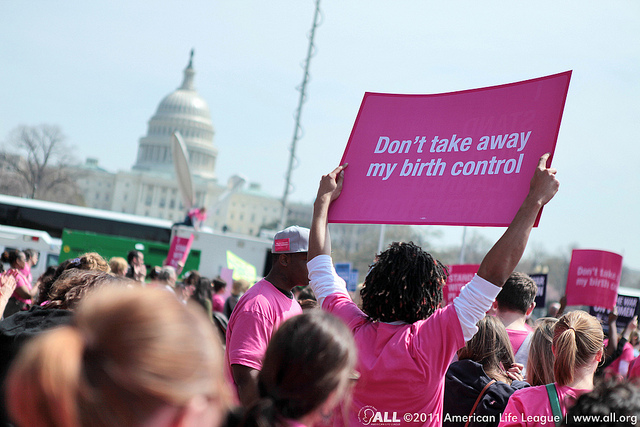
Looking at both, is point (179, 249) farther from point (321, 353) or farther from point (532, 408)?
point (321, 353)

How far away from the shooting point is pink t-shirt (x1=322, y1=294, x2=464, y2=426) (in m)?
2.24

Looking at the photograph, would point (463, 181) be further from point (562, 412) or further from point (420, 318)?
point (562, 412)

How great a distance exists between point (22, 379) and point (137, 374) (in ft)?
0.64

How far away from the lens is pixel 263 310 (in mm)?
3008

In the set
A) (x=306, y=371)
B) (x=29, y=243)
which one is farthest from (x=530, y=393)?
(x=29, y=243)

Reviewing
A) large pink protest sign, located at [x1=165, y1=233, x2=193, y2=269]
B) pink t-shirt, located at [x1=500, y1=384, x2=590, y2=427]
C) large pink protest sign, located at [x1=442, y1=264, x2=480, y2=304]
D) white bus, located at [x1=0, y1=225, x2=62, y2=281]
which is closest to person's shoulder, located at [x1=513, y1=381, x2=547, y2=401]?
pink t-shirt, located at [x1=500, y1=384, x2=590, y2=427]

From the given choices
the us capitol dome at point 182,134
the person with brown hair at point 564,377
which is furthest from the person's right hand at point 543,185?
the us capitol dome at point 182,134

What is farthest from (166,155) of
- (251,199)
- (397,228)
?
(397,228)

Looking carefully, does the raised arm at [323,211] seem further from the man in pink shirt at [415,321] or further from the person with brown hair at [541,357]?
the person with brown hair at [541,357]

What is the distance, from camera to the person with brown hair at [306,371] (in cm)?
162

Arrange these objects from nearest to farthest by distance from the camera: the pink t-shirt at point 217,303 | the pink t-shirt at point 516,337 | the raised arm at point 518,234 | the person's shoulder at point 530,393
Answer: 1. the raised arm at point 518,234
2. the person's shoulder at point 530,393
3. the pink t-shirt at point 516,337
4. the pink t-shirt at point 217,303

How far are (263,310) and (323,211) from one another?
23.0 inches

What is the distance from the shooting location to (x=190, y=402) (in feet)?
3.83

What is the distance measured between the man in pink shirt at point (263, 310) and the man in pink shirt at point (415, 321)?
1.69 ft
